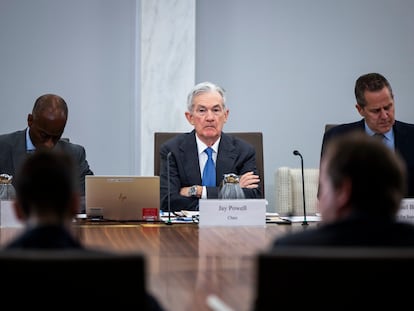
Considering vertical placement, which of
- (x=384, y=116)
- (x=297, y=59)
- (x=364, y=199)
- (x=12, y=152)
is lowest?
(x=364, y=199)

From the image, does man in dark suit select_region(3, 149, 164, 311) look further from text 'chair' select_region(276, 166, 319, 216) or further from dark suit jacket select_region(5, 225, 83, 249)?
text 'chair' select_region(276, 166, 319, 216)

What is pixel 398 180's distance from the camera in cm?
184

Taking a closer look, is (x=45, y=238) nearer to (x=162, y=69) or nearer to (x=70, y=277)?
(x=70, y=277)

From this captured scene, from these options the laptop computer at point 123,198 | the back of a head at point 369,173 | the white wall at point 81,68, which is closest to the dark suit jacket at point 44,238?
the back of a head at point 369,173

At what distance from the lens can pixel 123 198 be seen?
429 centimetres

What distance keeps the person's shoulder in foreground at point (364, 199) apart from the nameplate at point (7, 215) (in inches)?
91.5

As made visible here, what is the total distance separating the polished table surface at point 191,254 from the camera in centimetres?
234

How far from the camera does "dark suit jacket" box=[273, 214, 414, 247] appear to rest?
5.85 feet

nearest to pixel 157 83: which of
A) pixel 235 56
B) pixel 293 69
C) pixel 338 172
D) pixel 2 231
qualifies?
pixel 235 56

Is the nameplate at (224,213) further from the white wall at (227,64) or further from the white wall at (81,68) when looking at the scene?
the white wall at (81,68)

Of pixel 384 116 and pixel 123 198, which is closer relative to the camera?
pixel 123 198

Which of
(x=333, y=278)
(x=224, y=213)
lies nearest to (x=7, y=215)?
(x=224, y=213)

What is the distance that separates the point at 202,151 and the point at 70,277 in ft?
12.1

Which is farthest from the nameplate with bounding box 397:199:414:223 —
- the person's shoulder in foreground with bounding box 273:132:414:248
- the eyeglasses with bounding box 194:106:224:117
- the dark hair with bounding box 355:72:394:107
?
the person's shoulder in foreground with bounding box 273:132:414:248
